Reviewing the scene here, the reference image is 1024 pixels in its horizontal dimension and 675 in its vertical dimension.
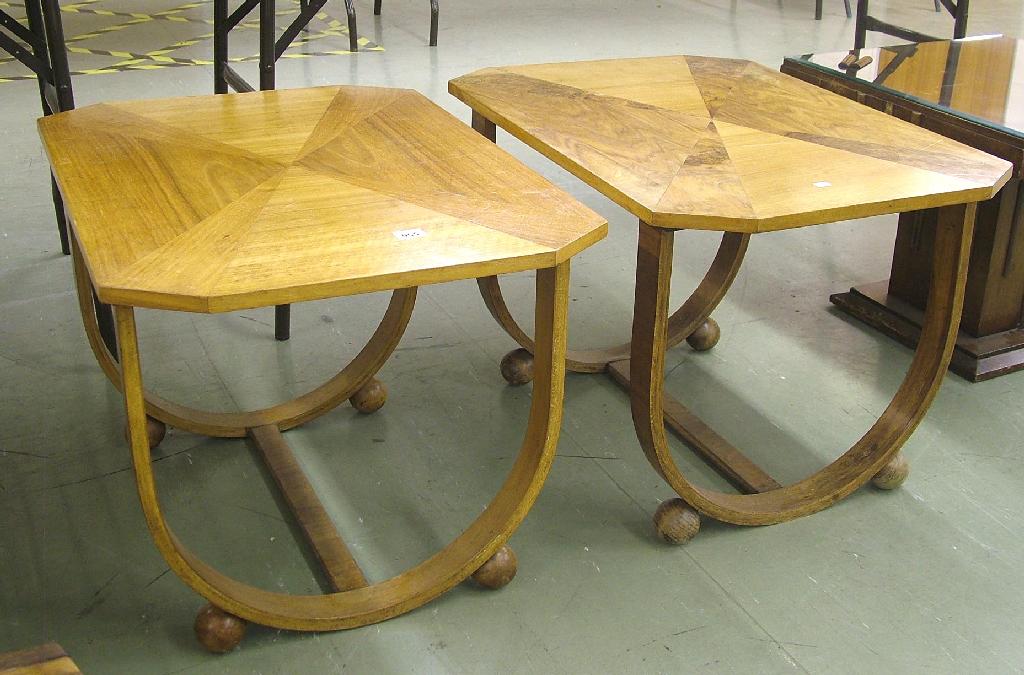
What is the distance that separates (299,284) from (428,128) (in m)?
0.67

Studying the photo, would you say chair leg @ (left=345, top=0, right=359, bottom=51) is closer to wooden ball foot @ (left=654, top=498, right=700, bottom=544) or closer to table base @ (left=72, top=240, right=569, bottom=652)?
table base @ (left=72, top=240, right=569, bottom=652)

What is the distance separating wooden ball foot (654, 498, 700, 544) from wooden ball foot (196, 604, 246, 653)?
0.68m

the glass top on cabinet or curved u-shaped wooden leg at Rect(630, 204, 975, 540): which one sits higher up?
the glass top on cabinet

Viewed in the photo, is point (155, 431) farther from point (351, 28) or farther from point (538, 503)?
point (351, 28)

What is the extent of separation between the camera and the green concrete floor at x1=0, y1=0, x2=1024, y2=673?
167 cm

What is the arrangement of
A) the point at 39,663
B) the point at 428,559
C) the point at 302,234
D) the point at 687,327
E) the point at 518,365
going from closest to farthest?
the point at 39,663
the point at 302,234
the point at 428,559
the point at 518,365
the point at 687,327

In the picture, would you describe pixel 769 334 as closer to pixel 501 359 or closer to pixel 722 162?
pixel 501 359

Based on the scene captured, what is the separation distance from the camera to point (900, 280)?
8.76 ft

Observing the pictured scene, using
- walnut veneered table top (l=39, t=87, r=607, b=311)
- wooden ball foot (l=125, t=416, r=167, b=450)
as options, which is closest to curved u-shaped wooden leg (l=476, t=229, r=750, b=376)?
walnut veneered table top (l=39, t=87, r=607, b=311)

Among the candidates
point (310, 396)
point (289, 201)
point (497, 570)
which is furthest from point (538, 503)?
point (289, 201)

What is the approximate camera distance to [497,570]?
5.73 ft

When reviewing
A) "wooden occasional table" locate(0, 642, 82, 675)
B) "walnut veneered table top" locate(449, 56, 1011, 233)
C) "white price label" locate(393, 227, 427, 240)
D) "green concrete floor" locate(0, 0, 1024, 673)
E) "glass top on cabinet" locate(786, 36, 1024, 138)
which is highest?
"walnut veneered table top" locate(449, 56, 1011, 233)

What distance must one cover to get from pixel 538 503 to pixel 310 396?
51 cm

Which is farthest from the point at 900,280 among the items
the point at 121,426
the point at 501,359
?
the point at 121,426
